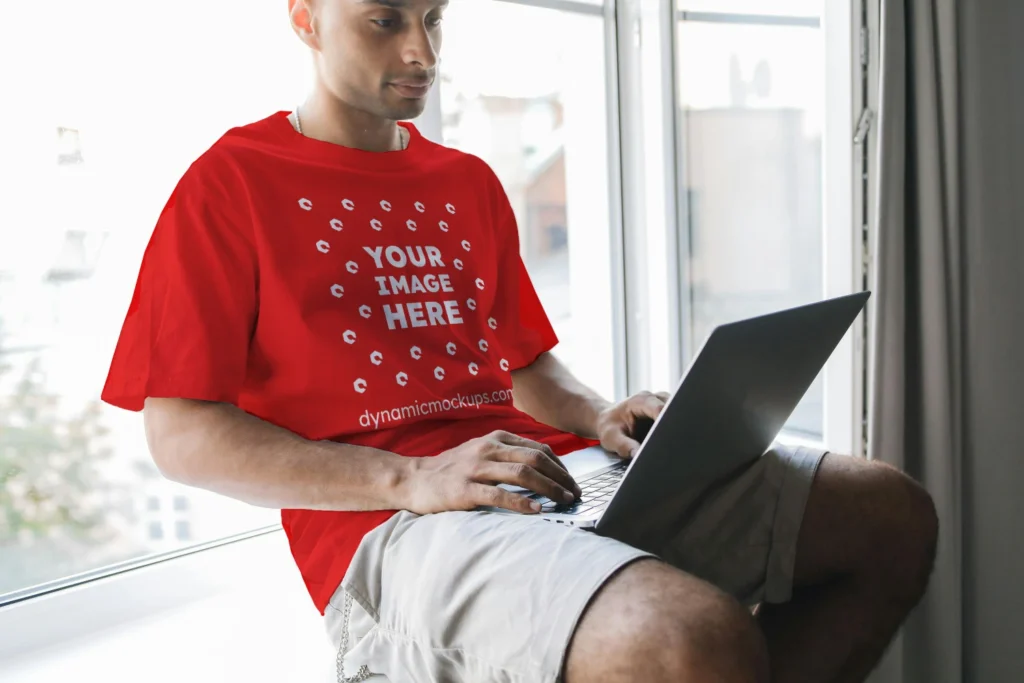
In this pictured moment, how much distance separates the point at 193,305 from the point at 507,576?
0.50 meters

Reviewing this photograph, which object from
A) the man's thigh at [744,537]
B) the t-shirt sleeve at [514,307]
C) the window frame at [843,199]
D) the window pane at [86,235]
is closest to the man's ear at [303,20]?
the t-shirt sleeve at [514,307]

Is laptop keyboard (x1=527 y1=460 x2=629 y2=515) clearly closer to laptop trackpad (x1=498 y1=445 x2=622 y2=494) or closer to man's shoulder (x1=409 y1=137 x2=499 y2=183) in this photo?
laptop trackpad (x1=498 y1=445 x2=622 y2=494)

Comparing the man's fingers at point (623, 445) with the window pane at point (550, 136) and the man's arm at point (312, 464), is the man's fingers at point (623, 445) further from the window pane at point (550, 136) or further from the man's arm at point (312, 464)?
the window pane at point (550, 136)

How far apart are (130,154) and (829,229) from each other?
4.68ft

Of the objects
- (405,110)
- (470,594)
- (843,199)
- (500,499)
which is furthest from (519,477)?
(843,199)

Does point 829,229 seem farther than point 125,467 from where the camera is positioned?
Yes

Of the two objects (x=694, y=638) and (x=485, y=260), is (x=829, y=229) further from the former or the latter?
(x=694, y=638)

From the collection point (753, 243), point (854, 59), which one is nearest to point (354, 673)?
point (854, 59)

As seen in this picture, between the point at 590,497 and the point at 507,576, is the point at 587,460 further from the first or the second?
the point at 507,576

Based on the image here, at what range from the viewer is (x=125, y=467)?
1626 mm

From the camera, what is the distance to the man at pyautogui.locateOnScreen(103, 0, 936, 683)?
0.80 m

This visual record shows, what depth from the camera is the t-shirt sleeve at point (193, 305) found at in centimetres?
98

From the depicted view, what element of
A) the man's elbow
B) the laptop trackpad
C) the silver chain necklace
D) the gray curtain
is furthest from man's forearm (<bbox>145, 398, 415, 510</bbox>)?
the gray curtain

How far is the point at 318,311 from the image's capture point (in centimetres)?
107
